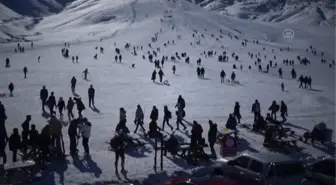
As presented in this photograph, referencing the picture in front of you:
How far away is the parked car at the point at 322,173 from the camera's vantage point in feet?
38.0

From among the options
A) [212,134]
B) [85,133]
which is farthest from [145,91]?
[85,133]

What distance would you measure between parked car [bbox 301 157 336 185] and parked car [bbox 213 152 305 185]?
26cm

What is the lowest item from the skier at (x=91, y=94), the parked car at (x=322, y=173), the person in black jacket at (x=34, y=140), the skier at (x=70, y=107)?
the parked car at (x=322, y=173)

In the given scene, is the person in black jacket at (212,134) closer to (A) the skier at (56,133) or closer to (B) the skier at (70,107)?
(A) the skier at (56,133)

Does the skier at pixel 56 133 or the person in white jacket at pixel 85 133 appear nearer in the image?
the skier at pixel 56 133

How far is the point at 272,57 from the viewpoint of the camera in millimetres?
69438

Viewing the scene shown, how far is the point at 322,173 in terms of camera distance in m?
11.9

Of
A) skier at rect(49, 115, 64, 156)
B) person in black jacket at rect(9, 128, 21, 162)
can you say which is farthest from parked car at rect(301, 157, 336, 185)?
person in black jacket at rect(9, 128, 21, 162)

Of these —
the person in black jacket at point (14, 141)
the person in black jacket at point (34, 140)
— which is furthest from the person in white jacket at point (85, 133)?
the person in black jacket at point (14, 141)

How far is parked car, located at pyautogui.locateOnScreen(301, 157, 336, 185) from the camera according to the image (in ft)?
38.0

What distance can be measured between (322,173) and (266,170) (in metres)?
1.59

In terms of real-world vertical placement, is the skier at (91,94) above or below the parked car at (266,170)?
above

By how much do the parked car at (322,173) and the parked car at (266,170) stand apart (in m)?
0.26

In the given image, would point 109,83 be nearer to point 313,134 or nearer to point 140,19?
point 313,134
